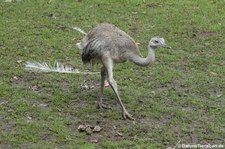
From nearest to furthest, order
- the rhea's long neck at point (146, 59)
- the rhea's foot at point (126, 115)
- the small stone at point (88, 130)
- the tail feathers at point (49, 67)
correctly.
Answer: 1. the small stone at point (88, 130)
2. the rhea's foot at point (126, 115)
3. the rhea's long neck at point (146, 59)
4. the tail feathers at point (49, 67)

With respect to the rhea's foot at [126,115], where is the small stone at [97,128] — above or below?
below

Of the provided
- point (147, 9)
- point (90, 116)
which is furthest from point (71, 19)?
point (90, 116)

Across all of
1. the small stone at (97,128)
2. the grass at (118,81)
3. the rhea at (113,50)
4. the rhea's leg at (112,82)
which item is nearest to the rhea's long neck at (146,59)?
the rhea at (113,50)

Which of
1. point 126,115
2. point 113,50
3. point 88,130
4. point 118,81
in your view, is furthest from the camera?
point 118,81

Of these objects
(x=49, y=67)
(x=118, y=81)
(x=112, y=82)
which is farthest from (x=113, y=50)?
(x=49, y=67)

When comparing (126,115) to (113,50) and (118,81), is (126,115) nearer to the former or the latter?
(113,50)

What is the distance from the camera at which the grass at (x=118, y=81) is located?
6363 mm

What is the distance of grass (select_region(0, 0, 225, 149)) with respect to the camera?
636cm

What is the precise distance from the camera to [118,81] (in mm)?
7969

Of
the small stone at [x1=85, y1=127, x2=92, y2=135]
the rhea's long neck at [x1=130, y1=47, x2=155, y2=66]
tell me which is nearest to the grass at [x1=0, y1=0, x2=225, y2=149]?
the small stone at [x1=85, y1=127, x2=92, y2=135]

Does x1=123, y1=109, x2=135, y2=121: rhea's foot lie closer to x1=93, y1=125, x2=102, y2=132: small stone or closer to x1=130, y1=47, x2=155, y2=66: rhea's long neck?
x1=93, y1=125, x2=102, y2=132: small stone

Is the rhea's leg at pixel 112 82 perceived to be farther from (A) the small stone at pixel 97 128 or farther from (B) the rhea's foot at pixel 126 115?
(A) the small stone at pixel 97 128

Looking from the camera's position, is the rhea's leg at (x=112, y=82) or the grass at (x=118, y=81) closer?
the grass at (x=118, y=81)

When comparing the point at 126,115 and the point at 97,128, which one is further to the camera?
the point at 126,115
